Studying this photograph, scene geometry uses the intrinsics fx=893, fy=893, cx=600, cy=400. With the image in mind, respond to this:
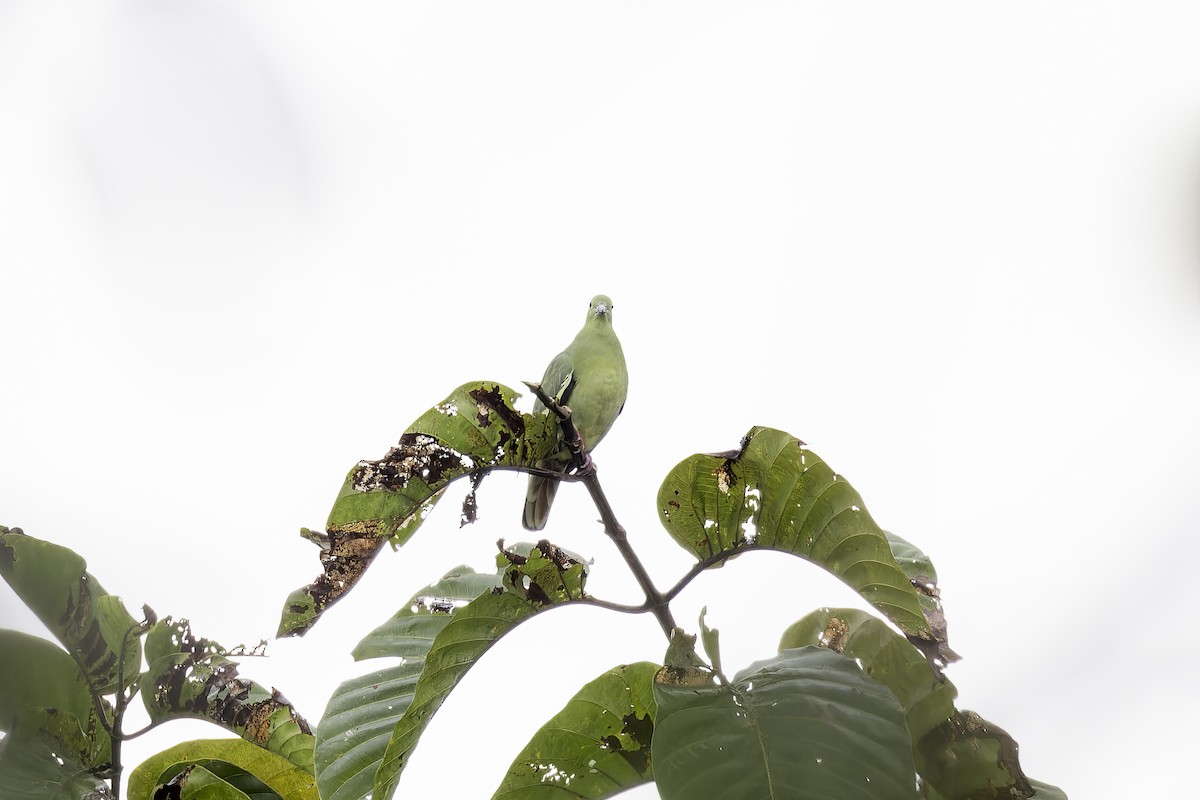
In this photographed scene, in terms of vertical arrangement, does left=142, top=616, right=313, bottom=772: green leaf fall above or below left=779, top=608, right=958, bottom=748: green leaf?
below

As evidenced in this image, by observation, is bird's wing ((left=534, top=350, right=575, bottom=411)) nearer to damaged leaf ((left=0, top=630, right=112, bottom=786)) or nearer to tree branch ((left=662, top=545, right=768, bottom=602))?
tree branch ((left=662, top=545, right=768, bottom=602))

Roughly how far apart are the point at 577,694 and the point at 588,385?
3.85 feet

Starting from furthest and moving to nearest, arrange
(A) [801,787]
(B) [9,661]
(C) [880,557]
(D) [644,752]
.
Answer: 1. (B) [9,661]
2. (D) [644,752]
3. (C) [880,557]
4. (A) [801,787]

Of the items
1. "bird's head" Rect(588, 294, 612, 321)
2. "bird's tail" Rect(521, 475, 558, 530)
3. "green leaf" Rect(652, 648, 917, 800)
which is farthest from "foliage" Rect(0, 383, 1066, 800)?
"bird's head" Rect(588, 294, 612, 321)

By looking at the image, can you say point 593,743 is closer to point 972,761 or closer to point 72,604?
point 972,761

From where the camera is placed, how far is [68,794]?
4.44 feet

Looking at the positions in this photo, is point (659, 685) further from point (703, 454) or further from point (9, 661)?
point (9, 661)

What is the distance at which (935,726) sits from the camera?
1.20 m

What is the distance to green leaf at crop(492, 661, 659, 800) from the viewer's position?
1276mm

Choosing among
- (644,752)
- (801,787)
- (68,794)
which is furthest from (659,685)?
(68,794)

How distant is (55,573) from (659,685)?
104cm

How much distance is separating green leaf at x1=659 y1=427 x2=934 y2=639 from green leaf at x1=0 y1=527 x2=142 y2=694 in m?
0.94

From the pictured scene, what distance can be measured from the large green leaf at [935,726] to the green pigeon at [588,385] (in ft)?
3.63

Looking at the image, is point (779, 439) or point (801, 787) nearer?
point (801, 787)
